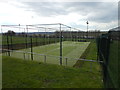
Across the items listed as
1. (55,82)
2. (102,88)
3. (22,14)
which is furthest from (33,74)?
(22,14)

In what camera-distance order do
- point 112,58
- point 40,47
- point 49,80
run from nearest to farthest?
point 112,58
point 49,80
point 40,47

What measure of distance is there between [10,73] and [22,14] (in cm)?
740

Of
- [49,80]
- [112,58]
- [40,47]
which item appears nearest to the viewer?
[112,58]

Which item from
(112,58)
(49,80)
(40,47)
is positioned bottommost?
(49,80)

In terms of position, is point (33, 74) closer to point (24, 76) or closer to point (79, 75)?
point (24, 76)

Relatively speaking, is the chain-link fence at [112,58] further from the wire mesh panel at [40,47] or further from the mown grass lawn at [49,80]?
the wire mesh panel at [40,47]

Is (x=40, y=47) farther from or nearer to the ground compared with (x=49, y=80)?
farther from the ground

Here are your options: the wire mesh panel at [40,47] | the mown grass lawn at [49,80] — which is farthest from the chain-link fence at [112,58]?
the wire mesh panel at [40,47]

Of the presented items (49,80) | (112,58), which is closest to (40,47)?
(49,80)

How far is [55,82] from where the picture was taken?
3.95m

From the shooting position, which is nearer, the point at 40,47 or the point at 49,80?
the point at 49,80

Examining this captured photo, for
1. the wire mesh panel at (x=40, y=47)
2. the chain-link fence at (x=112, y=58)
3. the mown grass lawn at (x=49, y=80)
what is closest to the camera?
the chain-link fence at (x=112, y=58)

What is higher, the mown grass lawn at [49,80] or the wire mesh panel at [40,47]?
the wire mesh panel at [40,47]

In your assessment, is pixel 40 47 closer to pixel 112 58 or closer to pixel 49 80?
pixel 49 80
